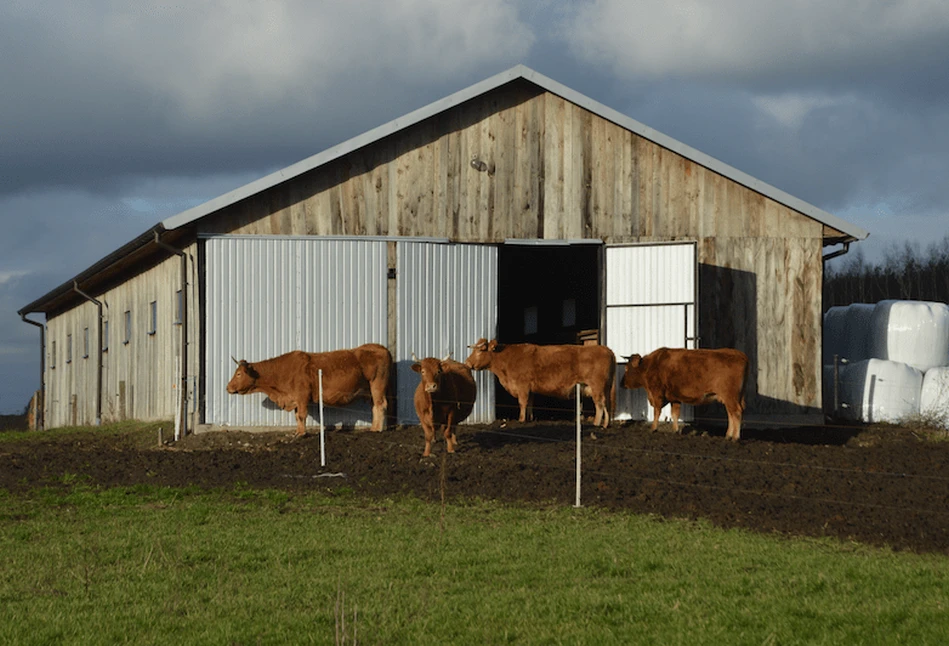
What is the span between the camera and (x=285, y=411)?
19.0 m

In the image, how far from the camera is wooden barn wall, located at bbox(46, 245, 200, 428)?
69.2ft

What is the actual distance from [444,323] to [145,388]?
24.6 feet

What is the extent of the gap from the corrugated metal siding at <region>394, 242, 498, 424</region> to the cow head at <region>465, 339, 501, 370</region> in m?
0.28

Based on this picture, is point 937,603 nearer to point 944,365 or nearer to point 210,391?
point 210,391

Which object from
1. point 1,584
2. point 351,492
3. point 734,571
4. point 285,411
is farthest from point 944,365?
point 1,584

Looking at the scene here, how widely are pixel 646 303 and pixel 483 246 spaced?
9.41 feet

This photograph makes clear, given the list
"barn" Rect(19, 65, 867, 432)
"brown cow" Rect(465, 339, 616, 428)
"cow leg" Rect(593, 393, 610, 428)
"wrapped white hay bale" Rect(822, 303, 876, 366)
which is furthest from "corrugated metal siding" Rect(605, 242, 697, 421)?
"wrapped white hay bale" Rect(822, 303, 876, 366)

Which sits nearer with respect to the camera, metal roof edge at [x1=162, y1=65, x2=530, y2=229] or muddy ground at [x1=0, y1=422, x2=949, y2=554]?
muddy ground at [x1=0, y1=422, x2=949, y2=554]

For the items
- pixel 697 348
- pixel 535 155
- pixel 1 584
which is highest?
pixel 535 155

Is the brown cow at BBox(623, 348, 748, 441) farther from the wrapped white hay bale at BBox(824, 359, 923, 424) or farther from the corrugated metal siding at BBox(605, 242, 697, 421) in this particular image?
the wrapped white hay bale at BBox(824, 359, 923, 424)

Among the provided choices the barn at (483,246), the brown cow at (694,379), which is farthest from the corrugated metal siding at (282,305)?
the brown cow at (694,379)

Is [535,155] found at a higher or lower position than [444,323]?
higher

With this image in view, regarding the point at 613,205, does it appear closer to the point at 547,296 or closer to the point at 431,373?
the point at 431,373

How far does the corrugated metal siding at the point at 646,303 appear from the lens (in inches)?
757
